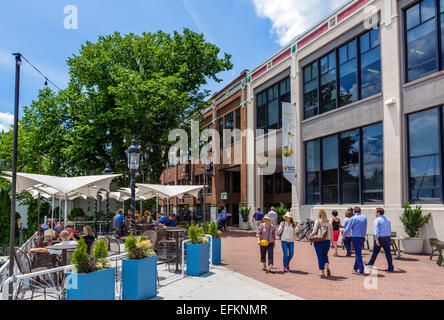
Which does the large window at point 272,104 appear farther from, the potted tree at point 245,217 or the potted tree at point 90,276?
the potted tree at point 90,276

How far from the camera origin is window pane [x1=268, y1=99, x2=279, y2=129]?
27.2 meters

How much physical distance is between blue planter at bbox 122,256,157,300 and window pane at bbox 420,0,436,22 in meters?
14.7

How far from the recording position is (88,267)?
5.86 meters

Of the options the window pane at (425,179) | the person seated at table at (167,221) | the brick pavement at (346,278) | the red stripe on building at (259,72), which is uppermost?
the red stripe on building at (259,72)

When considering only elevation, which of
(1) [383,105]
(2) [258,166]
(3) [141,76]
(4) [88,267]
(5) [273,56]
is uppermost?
(5) [273,56]

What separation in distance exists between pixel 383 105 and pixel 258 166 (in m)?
13.6

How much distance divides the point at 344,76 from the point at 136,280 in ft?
54.5

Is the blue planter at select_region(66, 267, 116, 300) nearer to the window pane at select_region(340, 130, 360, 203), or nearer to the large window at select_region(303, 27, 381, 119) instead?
the window pane at select_region(340, 130, 360, 203)

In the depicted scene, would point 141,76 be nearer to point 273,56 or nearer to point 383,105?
point 273,56

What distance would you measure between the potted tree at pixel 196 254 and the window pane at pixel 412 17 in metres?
12.8

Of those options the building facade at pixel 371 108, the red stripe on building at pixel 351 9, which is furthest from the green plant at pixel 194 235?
the red stripe on building at pixel 351 9

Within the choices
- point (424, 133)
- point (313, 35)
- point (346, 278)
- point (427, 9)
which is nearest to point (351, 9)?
point (313, 35)

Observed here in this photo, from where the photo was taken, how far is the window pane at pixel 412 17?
16.1 m
